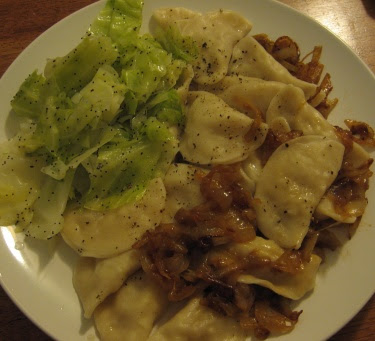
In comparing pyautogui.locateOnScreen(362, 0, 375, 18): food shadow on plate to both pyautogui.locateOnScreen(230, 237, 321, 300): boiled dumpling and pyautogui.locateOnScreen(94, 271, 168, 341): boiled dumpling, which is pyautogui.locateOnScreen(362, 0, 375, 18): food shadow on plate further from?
pyautogui.locateOnScreen(94, 271, 168, 341): boiled dumpling

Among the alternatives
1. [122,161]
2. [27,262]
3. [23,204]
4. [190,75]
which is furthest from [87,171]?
[190,75]

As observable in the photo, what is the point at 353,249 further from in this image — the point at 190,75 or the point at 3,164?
the point at 3,164

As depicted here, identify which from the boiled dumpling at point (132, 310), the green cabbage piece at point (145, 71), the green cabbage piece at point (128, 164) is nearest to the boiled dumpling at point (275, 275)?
the boiled dumpling at point (132, 310)

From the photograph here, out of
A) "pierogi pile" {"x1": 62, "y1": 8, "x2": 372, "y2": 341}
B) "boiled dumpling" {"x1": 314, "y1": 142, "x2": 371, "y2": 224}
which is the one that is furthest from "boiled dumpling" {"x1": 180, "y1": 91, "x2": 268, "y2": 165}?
"boiled dumpling" {"x1": 314, "y1": 142, "x2": 371, "y2": 224}

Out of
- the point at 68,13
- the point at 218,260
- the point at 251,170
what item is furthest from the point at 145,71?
the point at 218,260

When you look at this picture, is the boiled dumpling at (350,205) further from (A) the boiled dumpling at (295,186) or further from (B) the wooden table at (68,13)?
(B) the wooden table at (68,13)
